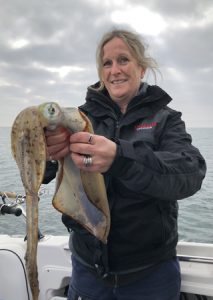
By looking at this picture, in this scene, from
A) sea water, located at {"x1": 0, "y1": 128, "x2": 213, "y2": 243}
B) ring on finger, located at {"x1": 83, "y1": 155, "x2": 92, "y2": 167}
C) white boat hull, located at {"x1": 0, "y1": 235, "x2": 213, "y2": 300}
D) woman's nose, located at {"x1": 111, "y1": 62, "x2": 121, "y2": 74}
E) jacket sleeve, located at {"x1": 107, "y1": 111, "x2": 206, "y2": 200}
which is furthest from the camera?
sea water, located at {"x1": 0, "y1": 128, "x2": 213, "y2": 243}

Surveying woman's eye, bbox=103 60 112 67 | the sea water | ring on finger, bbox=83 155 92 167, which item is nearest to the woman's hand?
ring on finger, bbox=83 155 92 167

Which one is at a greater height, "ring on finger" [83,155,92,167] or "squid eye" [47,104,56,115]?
"squid eye" [47,104,56,115]

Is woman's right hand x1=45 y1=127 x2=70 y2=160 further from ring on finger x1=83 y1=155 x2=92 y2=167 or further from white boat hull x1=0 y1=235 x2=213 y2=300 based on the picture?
white boat hull x1=0 y1=235 x2=213 y2=300

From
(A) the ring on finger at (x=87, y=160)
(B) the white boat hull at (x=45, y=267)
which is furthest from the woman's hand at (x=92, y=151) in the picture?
(B) the white boat hull at (x=45, y=267)

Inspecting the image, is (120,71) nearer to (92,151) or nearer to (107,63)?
(107,63)

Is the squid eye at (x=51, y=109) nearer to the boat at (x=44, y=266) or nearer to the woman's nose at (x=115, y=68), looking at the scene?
the woman's nose at (x=115, y=68)

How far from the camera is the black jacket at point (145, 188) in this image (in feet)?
6.83

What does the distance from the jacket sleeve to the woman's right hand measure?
0.26m

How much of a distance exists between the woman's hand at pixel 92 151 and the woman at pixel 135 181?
0.06 meters

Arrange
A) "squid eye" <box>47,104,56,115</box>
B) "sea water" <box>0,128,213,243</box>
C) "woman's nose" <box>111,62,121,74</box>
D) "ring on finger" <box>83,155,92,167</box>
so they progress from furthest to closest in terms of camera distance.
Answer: "sea water" <box>0,128,213,243</box>, "woman's nose" <box>111,62,121,74</box>, "ring on finger" <box>83,155,92,167</box>, "squid eye" <box>47,104,56,115</box>

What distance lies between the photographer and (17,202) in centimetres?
382

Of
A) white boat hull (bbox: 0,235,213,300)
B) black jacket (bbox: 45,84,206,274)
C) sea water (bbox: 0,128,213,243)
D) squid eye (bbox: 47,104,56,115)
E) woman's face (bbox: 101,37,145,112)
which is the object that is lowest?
sea water (bbox: 0,128,213,243)

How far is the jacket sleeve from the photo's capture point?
1942 millimetres

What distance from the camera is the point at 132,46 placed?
8.66 feet
